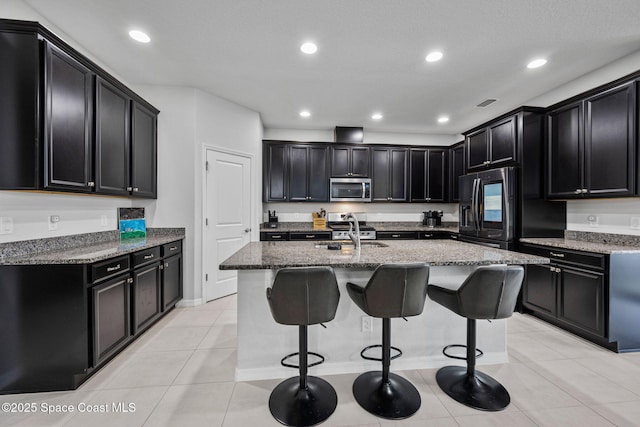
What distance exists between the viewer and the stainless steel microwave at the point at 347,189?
493 cm

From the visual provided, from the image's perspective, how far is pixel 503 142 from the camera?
347 cm

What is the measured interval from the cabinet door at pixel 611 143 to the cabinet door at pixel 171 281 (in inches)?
180

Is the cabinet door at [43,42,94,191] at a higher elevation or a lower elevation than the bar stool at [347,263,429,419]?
higher

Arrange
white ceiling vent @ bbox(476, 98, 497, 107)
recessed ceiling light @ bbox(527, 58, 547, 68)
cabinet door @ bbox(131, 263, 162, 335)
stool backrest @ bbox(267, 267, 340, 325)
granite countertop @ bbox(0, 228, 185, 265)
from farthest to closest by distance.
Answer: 1. white ceiling vent @ bbox(476, 98, 497, 107)
2. recessed ceiling light @ bbox(527, 58, 547, 68)
3. cabinet door @ bbox(131, 263, 162, 335)
4. granite countertop @ bbox(0, 228, 185, 265)
5. stool backrest @ bbox(267, 267, 340, 325)

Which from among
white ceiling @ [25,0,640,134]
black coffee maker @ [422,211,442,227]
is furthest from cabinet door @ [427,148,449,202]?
white ceiling @ [25,0,640,134]

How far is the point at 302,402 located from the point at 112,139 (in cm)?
282

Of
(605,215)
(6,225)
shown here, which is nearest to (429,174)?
(605,215)

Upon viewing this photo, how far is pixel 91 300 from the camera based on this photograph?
78.1 inches

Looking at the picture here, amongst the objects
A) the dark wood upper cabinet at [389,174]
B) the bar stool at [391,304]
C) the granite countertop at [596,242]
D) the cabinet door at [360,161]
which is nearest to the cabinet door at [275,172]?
the cabinet door at [360,161]

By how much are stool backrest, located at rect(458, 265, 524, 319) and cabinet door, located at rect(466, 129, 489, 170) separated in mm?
2533

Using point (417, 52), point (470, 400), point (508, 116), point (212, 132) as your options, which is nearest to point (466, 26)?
point (417, 52)

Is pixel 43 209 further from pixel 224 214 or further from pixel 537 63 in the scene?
pixel 537 63

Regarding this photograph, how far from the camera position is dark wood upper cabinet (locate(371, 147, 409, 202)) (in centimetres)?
510

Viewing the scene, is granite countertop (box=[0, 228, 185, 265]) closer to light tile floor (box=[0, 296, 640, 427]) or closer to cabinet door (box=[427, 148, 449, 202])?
light tile floor (box=[0, 296, 640, 427])
